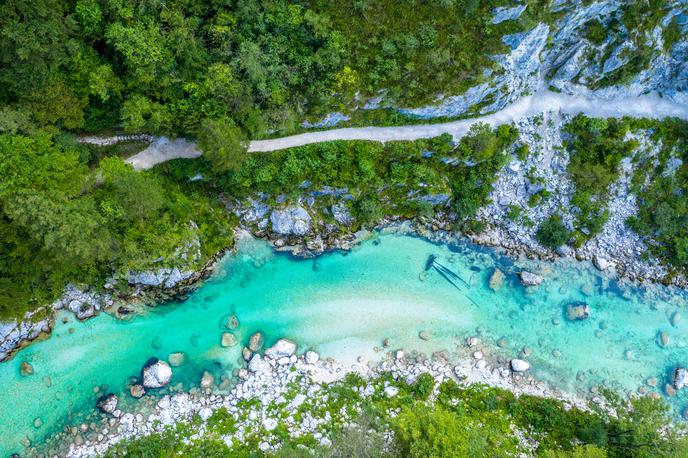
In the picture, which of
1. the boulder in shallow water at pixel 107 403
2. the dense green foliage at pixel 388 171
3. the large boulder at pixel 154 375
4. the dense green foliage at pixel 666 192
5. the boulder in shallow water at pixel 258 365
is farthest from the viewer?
the boulder in shallow water at pixel 258 365

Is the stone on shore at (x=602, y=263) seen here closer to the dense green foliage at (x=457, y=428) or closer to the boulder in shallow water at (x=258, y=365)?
the dense green foliage at (x=457, y=428)

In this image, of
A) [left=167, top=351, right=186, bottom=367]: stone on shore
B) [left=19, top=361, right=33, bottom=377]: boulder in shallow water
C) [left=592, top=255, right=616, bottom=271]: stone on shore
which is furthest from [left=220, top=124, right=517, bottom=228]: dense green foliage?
[left=19, top=361, right=33, bottom=377]: boulder in shallow water

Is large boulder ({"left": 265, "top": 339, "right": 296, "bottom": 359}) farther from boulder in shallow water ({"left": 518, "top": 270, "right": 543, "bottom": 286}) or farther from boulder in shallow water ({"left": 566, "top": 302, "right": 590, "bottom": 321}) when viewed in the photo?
boulder in shallow water ({"left": 566, "top": 302, "right": 590, "bottom": 321})

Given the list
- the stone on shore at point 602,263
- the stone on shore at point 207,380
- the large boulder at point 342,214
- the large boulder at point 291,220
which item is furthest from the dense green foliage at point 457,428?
the large boulder at point 291,220

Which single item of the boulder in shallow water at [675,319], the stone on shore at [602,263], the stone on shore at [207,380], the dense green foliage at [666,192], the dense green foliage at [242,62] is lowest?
the stone on shore at [207,380]

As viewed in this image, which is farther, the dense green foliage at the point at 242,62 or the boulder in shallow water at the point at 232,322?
the boulder in shallow water at the point at 232,322

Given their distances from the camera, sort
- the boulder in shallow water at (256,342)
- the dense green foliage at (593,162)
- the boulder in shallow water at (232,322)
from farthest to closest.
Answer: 1. the boulder in shallow water at (232,322)
2. the boulder in shallow water at (256,342)
3. the dense green foliage at (593,162)

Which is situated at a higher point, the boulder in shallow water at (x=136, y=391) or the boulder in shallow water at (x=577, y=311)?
the boulder in shallow water at (x=577, y=311)

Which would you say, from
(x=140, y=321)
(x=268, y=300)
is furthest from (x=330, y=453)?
(x=140, y=321)
